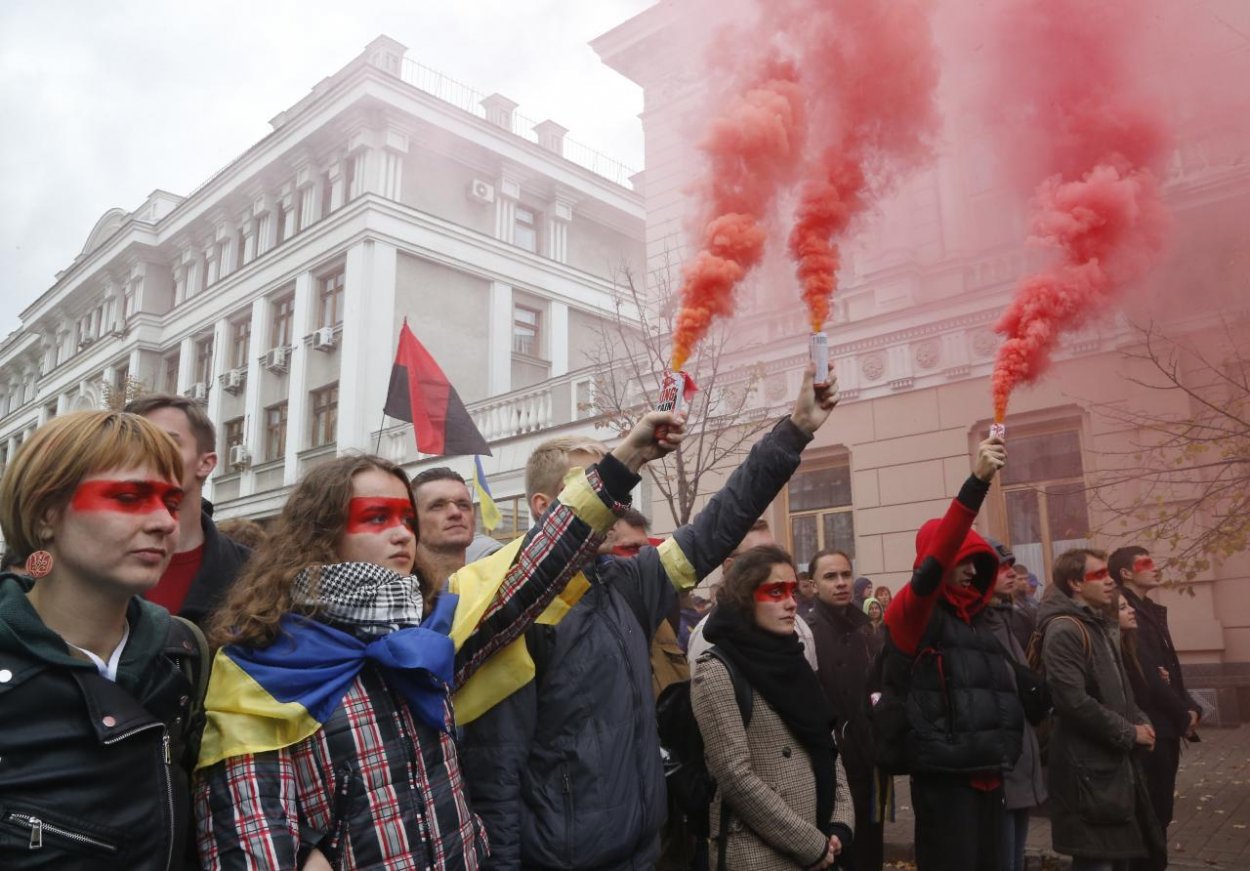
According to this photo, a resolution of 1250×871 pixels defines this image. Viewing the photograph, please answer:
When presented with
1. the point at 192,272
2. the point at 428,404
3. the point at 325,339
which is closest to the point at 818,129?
the point at 428,404

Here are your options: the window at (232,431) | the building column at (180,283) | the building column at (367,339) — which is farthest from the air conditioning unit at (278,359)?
the building column at (180,283)

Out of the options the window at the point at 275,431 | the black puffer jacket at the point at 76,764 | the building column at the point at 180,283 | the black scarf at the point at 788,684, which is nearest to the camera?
the black puffer jacket at the point at 76,764

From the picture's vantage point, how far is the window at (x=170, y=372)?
106 feet

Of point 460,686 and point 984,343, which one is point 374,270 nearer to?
point 984,343

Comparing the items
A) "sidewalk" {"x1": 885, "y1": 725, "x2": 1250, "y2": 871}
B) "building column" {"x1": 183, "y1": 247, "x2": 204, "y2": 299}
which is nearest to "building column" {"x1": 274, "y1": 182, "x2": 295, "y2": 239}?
"building column" {"x1": 183, "y1": 247, "x2": 204, "y2": 299}

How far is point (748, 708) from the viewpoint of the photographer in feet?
12.3

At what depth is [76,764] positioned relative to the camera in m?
1.75

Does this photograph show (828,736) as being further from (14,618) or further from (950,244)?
(950,244)

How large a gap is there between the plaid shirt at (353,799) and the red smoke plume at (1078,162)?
11.7ft

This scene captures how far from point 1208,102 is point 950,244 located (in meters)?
3.89

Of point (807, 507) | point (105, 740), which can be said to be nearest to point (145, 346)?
point (807, 507)

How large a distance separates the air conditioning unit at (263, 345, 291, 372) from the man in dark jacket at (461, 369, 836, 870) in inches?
972

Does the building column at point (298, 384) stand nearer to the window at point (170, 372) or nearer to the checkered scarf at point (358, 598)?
the window at point (170, 372)

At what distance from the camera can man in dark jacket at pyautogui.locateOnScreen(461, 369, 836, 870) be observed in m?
2.72
